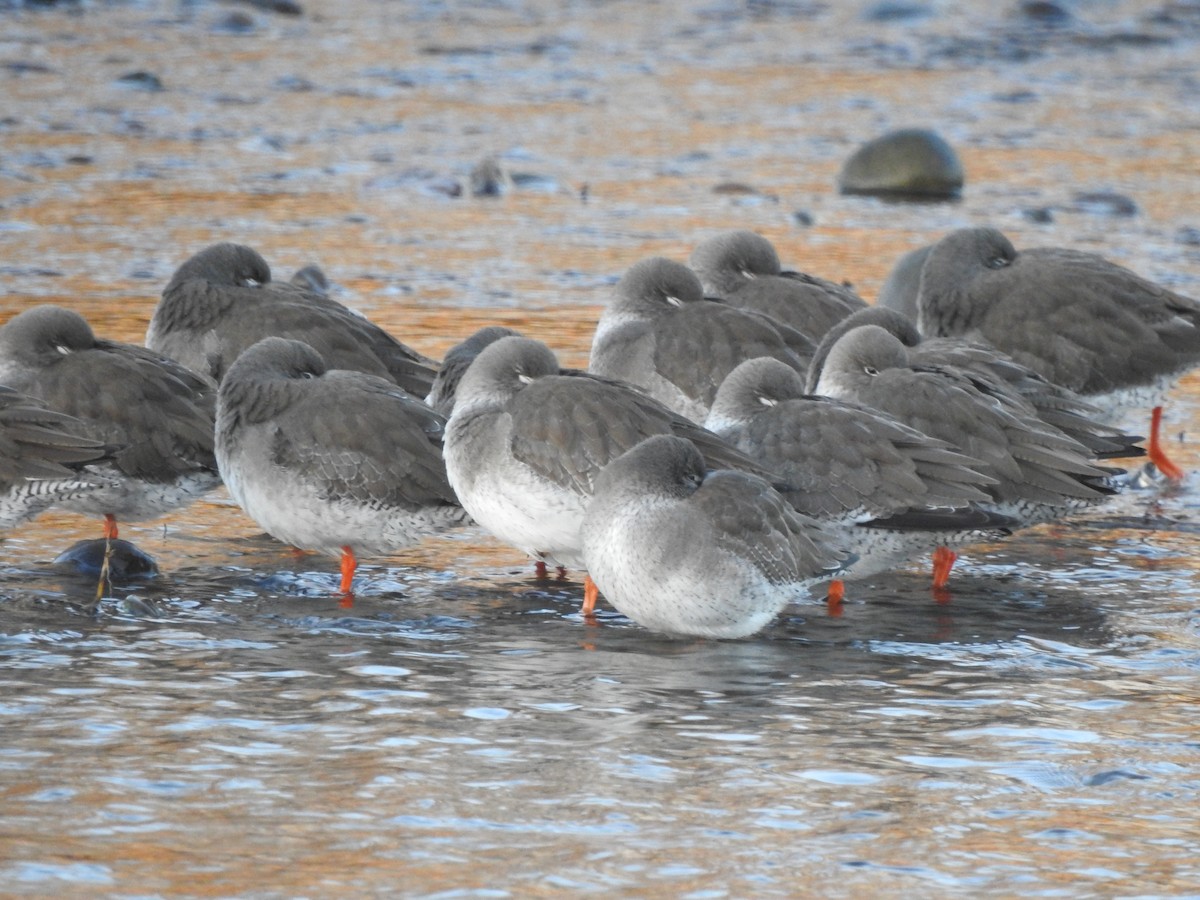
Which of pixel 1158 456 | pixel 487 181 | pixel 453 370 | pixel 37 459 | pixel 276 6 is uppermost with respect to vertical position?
pixel 276 6

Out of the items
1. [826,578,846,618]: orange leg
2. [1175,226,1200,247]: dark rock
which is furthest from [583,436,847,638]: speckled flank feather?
[1175,226,1200,247]: dark rock

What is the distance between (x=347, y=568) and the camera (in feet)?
28.6

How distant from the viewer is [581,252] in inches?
626

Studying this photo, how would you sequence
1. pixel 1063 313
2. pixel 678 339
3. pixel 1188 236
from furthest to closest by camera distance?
pixel 1188 236, pixel 1063 313, pixel 678 339

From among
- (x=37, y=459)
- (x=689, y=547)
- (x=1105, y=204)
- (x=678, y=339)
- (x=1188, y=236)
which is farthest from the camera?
(x=1105, y=204)

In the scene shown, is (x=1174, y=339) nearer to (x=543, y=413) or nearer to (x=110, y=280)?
(x=543, y=413)

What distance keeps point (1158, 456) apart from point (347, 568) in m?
4.80

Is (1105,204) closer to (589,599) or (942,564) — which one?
(942,564)

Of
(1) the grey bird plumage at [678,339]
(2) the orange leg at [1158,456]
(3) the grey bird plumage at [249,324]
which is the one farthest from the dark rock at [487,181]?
(2) the orange leg at [1158,456]

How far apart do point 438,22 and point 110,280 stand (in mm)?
13248

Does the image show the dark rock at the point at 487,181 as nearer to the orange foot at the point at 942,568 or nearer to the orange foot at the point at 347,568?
the orange foot at the point at 347,568

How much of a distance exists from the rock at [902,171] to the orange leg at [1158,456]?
7.49 m

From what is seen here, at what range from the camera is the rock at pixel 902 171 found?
18.5 metres

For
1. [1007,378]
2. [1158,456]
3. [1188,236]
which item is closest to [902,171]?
[1188,236]
